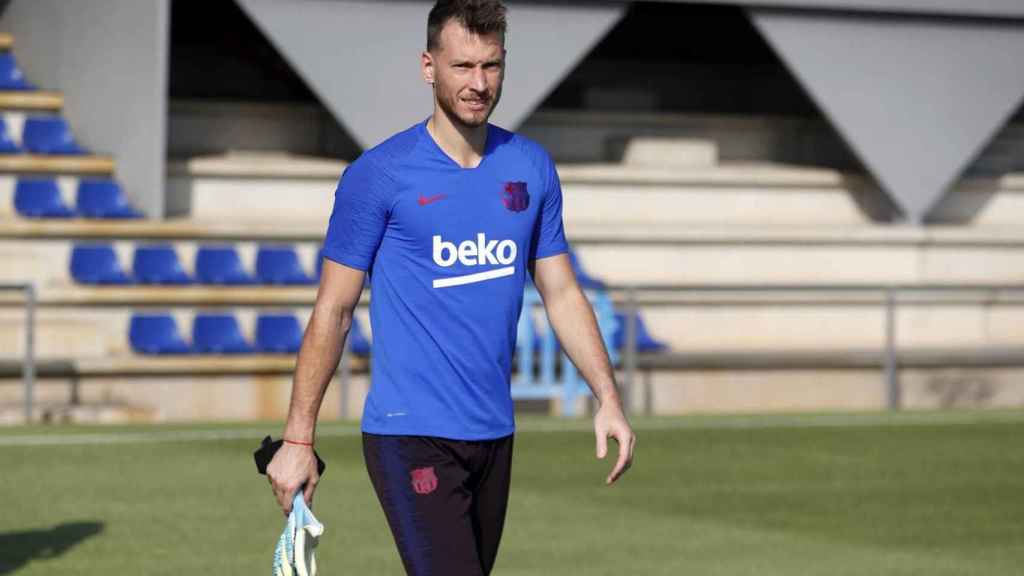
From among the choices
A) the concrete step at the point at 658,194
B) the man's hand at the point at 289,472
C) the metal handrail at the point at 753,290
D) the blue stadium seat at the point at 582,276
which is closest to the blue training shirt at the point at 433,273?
the man's hand at the point at 289,472

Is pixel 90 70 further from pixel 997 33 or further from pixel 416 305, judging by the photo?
pixel 416 305

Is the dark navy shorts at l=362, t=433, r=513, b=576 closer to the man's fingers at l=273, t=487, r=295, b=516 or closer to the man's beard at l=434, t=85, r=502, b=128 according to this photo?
the man's fingers at l=273, t=487, r=295, b=516

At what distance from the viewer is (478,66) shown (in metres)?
4.59

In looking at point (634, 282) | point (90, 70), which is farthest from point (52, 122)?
point (634, 282)

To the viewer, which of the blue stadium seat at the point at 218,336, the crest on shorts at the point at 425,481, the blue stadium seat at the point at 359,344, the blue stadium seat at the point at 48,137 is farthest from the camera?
the blue stadium seat at the point at 48,137

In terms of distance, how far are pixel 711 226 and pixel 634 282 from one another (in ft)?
3.85

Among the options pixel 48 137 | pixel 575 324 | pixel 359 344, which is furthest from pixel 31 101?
pixel 575 324

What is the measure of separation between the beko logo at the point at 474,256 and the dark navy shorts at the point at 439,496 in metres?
0.39

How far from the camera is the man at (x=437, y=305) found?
462 cm

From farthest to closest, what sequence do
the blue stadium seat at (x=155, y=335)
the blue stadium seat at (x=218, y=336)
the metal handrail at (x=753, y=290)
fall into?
the blue stadium seat at (x=218, y=336)
the blue stadium seat at (x=155, y=335)
the metal handrail at (x=753, y=290)

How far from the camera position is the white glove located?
4.57 metres

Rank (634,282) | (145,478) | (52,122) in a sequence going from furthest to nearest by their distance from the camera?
(634,282)
(52,122)
(145,478)

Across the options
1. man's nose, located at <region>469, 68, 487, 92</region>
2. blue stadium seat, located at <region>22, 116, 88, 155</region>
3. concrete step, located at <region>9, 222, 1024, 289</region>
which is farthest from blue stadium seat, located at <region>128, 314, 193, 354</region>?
man's nose, located at <region>469, 68, 487, 92</region>

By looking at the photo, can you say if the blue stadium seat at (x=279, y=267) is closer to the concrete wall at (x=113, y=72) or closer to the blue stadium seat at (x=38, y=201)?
the concrete wall at (x=113, y=72)
